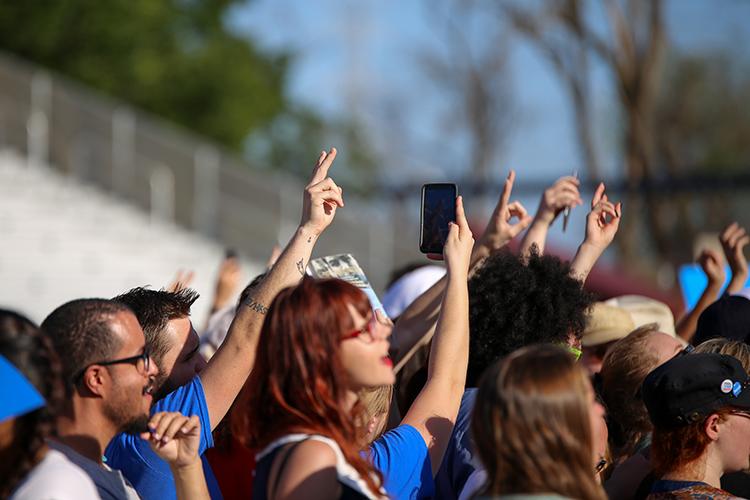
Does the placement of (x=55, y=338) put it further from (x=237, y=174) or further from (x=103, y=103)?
(x=103, y=103)

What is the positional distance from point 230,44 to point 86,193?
1038cm

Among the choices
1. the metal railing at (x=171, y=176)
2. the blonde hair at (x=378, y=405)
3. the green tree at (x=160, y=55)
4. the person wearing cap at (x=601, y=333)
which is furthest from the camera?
the green tree at (x=160, y=55)

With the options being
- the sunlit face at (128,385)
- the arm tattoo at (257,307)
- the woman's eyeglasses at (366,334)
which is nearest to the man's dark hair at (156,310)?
the arm tattoo at (257,307)

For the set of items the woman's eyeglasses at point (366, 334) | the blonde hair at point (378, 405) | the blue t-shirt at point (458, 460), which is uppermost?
the woman's eyeglasses at point (366, 334)

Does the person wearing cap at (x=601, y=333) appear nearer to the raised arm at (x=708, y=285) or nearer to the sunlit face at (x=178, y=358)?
the raised arm at (x=708, y=285)

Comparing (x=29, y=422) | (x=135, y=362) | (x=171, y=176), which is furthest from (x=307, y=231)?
(x=171, y=176)

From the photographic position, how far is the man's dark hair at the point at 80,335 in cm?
308

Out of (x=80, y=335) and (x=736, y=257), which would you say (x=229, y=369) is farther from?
(x=736, y=257)

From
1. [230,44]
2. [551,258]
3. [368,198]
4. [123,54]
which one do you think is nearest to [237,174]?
[368,198]

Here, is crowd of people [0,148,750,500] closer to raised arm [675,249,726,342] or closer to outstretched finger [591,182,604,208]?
outstretched finger [591,182,604,208]

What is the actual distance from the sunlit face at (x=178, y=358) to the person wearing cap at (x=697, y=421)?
156cm

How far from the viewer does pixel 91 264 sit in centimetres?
1752

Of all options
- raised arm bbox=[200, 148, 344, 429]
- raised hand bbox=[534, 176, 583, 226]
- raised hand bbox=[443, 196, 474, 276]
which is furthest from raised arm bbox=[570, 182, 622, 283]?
raised arm bbox=[200, 148, 344, 429]

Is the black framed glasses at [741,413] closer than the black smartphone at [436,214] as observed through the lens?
Yes
